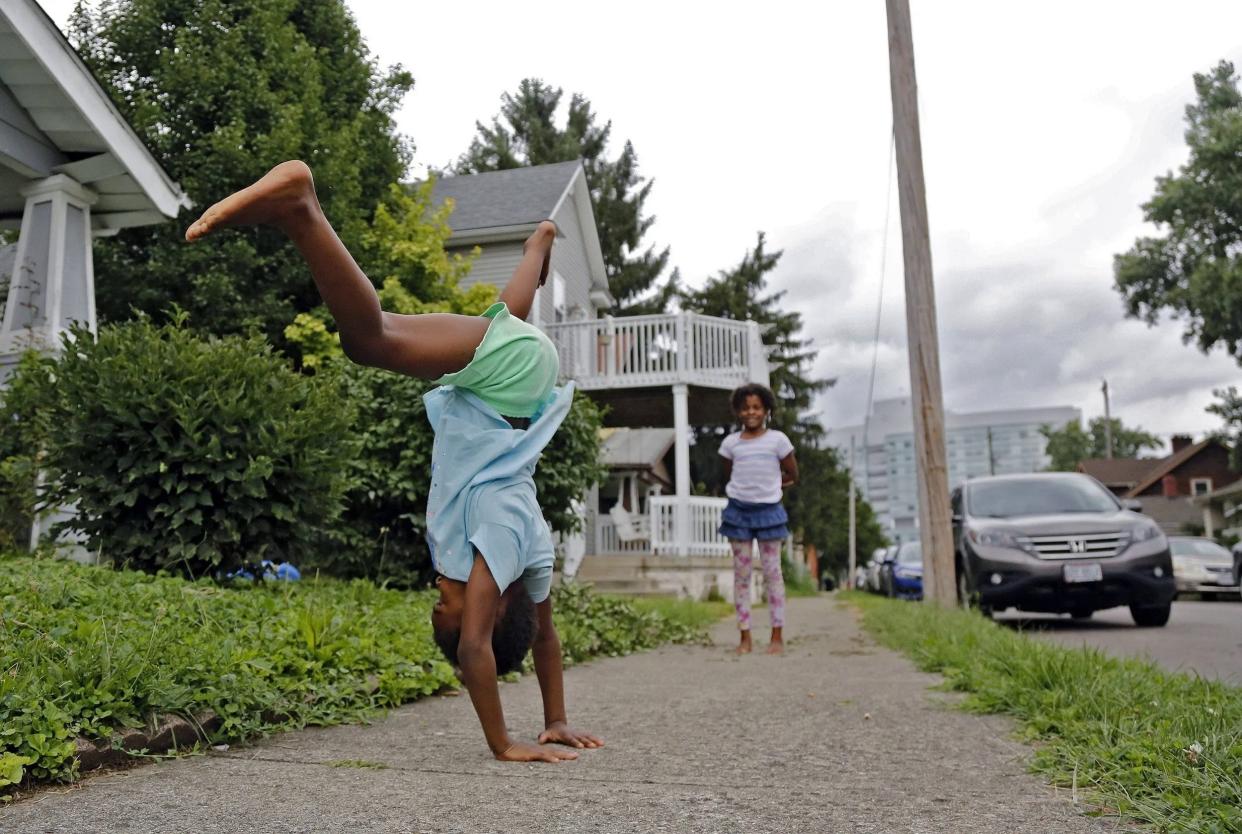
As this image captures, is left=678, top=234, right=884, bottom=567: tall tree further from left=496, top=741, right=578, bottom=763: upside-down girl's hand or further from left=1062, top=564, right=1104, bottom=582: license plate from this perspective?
left=496, top=741, right=578, bottom=763: upside-down girl's hand

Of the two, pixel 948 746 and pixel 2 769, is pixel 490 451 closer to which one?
pixel 2 769

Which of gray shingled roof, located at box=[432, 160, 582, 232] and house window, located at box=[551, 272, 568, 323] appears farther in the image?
house window, located at box=[551, 272, 568, 323]

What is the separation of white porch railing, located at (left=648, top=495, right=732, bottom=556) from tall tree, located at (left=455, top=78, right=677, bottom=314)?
60.7ft

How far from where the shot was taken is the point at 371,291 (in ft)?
8.18

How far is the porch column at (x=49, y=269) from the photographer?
8273 mm

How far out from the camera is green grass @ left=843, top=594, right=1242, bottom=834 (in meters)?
2.25

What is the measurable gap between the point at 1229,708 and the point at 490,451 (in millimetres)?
2285

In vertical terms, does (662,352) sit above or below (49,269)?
above

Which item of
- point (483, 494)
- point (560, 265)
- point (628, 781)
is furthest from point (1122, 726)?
point (560, 265)

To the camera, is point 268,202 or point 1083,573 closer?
point 268,202

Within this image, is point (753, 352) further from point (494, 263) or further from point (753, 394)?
point (753, 394)


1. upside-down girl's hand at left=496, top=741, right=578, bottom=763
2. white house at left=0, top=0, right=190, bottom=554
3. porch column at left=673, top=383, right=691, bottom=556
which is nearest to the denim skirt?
upside-down girl's hand at left=496, top=741, right=578, bottom=763

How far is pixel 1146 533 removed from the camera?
8.82 metres

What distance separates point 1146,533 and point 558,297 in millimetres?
15039
